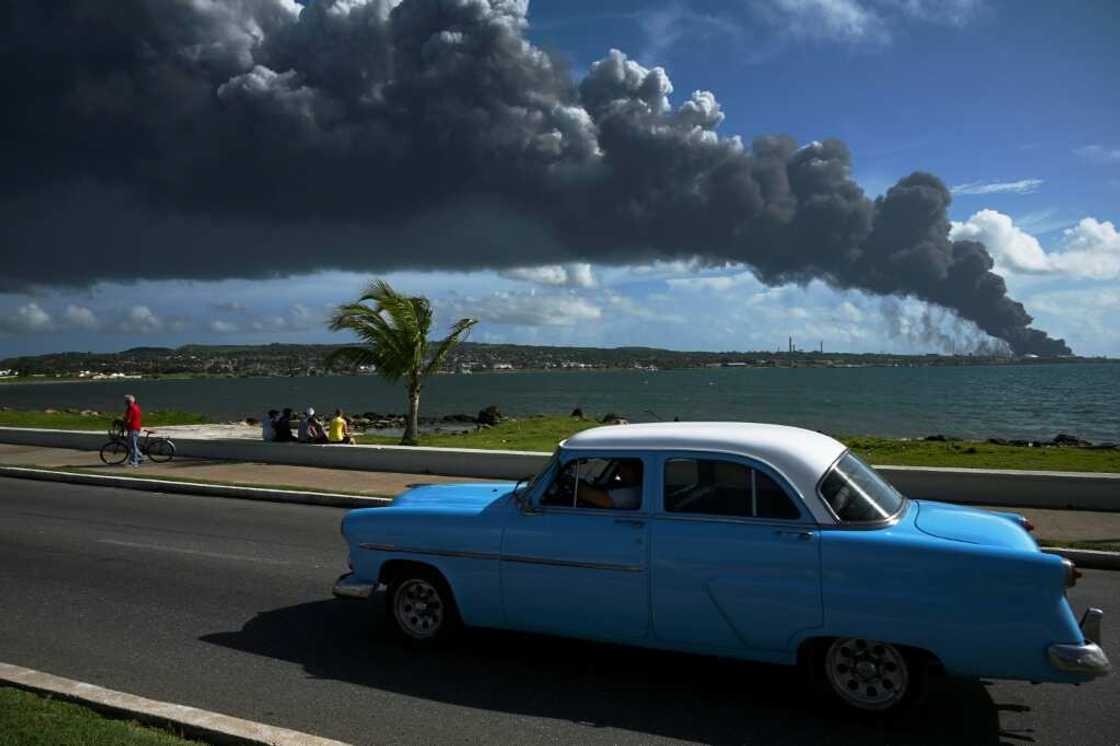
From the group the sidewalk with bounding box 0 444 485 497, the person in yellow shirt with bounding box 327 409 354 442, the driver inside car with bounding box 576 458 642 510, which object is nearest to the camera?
the driver inside car with bounding box 576 458 642 510

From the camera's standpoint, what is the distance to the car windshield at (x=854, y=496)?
5.17 m

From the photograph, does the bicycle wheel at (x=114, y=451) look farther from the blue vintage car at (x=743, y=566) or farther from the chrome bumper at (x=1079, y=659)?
the chrome bumper at (x=1079, y=659)

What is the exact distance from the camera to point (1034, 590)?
4.64 meters

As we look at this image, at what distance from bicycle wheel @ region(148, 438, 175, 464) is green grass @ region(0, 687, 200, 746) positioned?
16.0 meters

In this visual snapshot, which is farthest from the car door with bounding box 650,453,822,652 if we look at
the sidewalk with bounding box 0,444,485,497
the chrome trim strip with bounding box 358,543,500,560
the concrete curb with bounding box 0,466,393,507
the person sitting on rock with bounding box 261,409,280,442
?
the person sitting on rock with bounding box 261,409,280,442

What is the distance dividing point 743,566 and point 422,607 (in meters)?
2.42

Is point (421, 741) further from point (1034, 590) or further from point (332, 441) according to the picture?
point (332, 441)

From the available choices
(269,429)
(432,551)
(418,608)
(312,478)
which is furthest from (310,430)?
(432,551)

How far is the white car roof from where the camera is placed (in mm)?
5273

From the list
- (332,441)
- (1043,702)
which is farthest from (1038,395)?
(1043,702)

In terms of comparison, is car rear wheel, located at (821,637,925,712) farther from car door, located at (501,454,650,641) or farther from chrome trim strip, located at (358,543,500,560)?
chrome trim strip, located at (358,543,500,560)

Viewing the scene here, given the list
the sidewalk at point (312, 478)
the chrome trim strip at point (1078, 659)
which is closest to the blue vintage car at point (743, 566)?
the chrome trim strip at point (1078, 659)

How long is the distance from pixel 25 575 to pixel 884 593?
8.08m

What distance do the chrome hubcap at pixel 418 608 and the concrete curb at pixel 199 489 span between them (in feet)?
22.3
